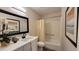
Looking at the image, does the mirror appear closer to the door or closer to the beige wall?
the beige wall

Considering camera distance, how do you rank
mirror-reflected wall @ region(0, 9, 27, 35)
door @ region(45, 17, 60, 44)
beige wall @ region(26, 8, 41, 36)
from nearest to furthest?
mirror-reflected wall @ region(0, 9, 27, 35), beige wall @ region(26, 8, 41, 36), door @ region(45, 17, 60, 44)

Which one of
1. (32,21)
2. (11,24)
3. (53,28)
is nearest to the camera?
(11,24)

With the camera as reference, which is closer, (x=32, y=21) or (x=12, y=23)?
(x=12, y=23)

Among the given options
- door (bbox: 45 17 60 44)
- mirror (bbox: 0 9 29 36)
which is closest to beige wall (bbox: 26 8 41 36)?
mirror (bbox: 0 9 29 36)

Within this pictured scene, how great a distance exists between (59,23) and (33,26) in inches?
17.2

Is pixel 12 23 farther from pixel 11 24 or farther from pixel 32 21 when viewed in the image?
pixel 32 21

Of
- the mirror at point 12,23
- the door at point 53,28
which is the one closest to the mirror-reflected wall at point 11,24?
the mirror at point 12,23

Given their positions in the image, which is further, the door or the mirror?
the door

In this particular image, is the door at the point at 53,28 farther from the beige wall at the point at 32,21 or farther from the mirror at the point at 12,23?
the mirror at the point at 12,23

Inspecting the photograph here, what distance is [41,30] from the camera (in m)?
1.31

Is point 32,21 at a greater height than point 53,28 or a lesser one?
greater

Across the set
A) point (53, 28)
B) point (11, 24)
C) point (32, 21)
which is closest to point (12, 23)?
point (11, 24)

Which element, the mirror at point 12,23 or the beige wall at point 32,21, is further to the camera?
the beige wall at point 32,21
